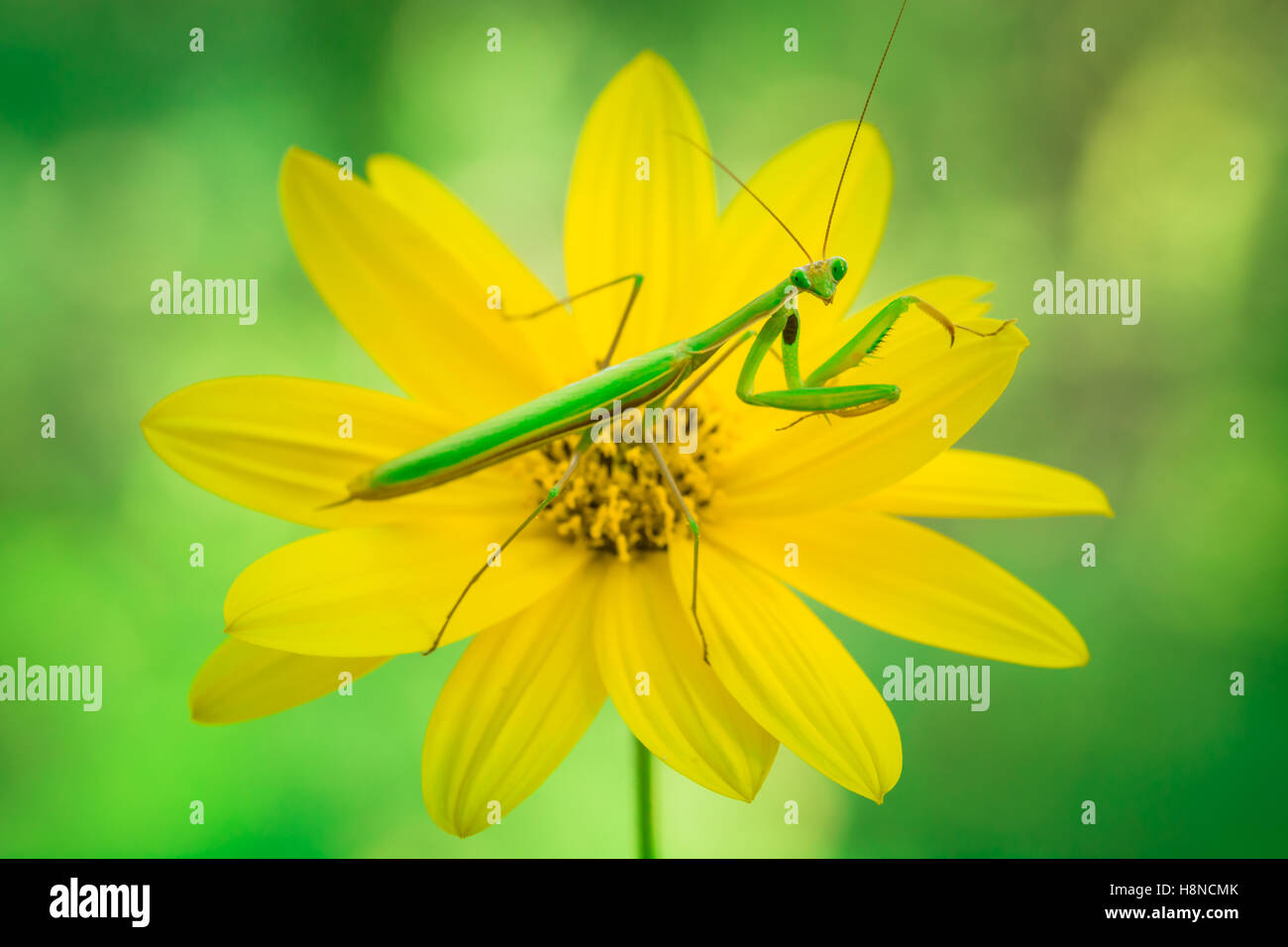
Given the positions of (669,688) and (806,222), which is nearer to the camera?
(669,688)

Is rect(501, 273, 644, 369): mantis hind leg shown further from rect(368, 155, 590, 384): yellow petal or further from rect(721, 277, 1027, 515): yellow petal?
rect(721, 277, 1027, 515): yellow petal

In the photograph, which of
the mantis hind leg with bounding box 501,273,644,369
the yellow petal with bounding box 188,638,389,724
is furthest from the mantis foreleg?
the yellow petal with bounding box 188,638,389,724

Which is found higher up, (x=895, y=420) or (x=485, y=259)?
(x=485, y=259)

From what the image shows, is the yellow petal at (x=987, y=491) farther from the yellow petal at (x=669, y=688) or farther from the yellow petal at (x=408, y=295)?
the yellow petal at (x=408, y=295)

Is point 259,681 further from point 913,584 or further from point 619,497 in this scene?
point 913,584

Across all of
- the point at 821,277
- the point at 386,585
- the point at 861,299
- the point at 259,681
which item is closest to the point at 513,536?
the point at 386,585

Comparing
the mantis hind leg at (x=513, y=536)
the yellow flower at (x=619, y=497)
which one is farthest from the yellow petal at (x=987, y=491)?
the mantis hind leg at (x=513, y=536)

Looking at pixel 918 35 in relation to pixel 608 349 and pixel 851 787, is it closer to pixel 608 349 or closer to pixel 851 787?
pixel 608 349
